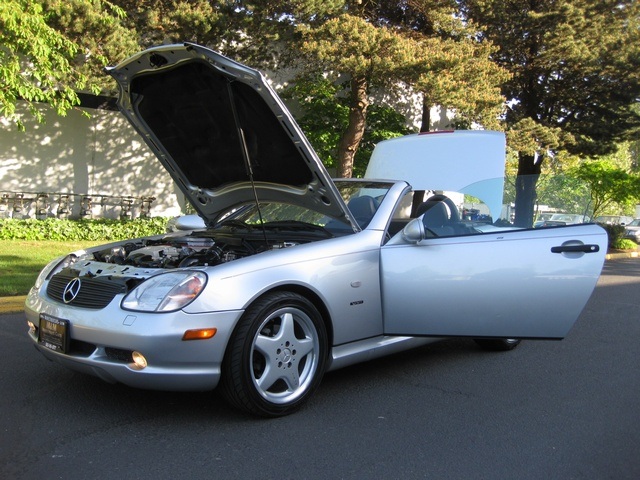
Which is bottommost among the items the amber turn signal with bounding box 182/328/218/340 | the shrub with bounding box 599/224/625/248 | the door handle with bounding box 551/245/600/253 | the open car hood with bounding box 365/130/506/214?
the shrub with bounding box 599/224/625/248

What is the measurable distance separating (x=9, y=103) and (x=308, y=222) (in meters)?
5.53

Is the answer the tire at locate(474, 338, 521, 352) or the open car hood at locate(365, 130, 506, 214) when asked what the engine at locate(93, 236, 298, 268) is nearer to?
the tire at locate(474, 338, 521, 352)

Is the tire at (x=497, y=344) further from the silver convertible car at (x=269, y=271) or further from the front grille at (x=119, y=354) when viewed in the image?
the front grille at (x=119, y=354)

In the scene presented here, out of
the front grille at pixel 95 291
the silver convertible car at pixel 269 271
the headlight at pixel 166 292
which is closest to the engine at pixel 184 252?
the silver convertible car at pixel 269 271

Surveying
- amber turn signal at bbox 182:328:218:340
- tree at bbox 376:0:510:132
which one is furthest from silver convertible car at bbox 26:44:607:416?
tree at bbox 376:0:510:132

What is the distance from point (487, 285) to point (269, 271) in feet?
5.28

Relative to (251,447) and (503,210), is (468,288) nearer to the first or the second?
(503,210)

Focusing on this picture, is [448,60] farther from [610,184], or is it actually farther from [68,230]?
[610,184]

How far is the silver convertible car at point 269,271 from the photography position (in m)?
3.54

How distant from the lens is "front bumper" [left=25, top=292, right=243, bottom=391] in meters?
3.41

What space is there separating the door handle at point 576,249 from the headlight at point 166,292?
2.53 metres

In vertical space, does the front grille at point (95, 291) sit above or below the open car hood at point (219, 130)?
below

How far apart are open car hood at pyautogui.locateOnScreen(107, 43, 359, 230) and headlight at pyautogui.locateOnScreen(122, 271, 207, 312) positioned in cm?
121

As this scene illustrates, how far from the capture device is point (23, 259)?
991cm
